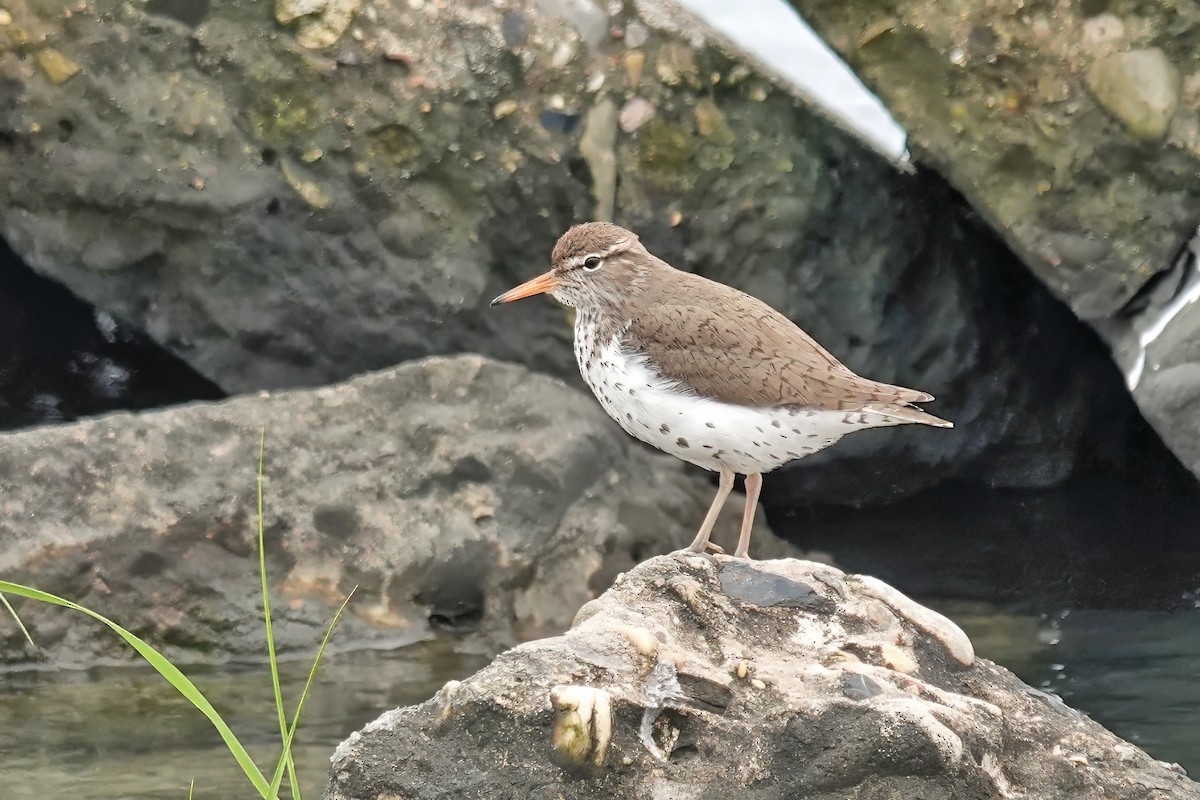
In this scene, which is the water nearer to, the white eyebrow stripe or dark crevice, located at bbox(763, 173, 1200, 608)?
the white eyebrow stripe

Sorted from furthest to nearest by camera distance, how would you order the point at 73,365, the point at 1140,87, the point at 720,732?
the point at 73,365, the point at 1140,87, the point at 720,732

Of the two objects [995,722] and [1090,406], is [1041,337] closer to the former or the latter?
[1090,406]

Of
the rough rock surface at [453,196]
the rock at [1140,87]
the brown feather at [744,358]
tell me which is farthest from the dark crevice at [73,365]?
the rock at [1140,87]

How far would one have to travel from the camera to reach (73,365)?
8406mm

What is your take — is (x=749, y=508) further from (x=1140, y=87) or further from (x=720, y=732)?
(x=1140, y=87)

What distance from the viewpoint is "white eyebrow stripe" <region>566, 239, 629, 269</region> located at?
511cm

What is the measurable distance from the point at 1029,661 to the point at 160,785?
363cm

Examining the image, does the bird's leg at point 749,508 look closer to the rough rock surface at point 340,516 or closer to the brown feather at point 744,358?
the brown feather at point 744,358

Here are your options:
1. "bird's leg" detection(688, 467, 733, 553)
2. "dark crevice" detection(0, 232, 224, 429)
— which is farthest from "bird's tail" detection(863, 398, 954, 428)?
"dark crevice" detection(0, 232, 224, 429)

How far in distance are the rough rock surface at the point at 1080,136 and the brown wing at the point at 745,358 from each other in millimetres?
2244

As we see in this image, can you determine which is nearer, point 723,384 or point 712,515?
point 723,384

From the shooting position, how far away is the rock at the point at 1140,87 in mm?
6312

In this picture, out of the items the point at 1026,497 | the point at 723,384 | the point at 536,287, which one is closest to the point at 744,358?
the point at 723,384

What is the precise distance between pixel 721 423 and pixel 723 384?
4.9 inches
